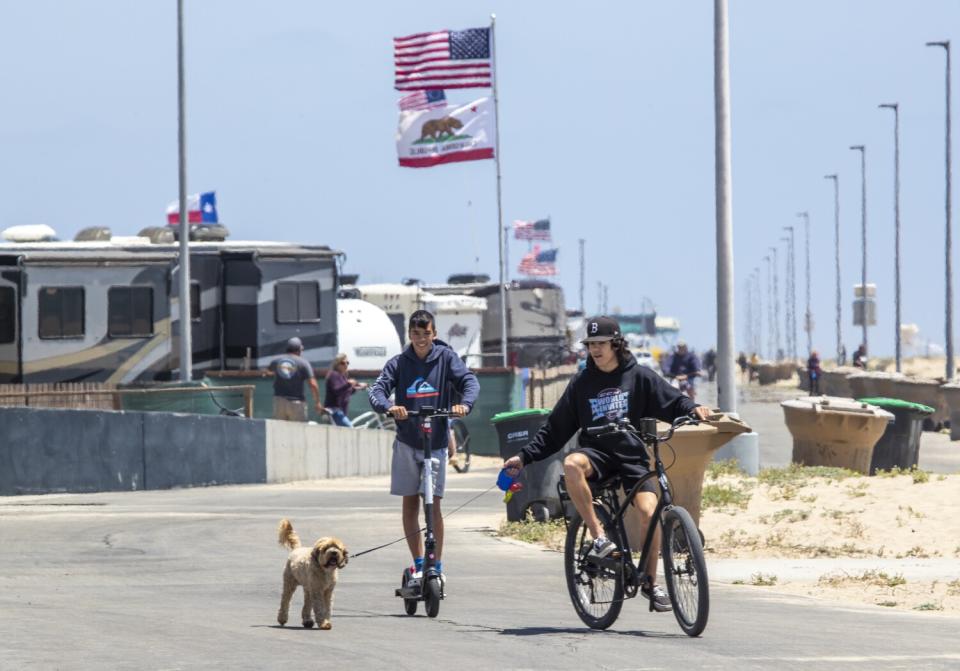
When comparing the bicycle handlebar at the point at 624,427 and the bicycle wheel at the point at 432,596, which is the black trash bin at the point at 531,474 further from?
the bicycle handlebar at the point at 624,427

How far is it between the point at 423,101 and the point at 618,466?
32.3 m

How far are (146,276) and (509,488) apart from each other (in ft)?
79.4

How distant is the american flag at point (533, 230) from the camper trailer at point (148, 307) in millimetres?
47136

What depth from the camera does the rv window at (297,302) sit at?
35.3 meters

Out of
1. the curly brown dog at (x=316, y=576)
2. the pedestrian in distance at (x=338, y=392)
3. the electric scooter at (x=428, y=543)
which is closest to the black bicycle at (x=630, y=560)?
the electric scooter at (x=428, y=543)

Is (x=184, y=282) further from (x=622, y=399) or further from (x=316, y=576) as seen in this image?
(x=622, y=399)

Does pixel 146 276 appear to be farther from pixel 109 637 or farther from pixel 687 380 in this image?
pixel 109 637

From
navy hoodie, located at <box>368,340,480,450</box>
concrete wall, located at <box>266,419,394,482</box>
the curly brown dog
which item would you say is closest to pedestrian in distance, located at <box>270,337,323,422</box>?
concrete wall, located at <box>266,419,394,482</box>

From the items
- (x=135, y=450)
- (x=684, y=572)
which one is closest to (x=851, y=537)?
(x=684, y=572)

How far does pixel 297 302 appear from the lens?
3550cm

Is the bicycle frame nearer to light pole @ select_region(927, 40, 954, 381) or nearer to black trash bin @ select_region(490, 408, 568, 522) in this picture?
black trash bin @ select_region(490, 408, 568, 522)

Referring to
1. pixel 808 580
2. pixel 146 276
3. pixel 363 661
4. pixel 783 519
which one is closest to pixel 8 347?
pixel 146 276

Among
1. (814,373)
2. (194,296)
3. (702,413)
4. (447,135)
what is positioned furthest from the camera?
(814,373)

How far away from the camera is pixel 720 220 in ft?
73.8
